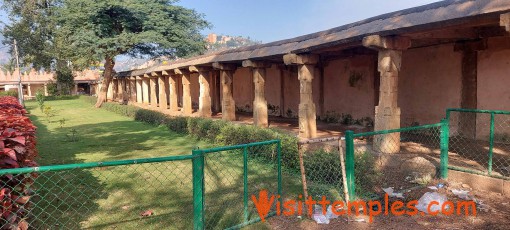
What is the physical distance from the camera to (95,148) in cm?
1030

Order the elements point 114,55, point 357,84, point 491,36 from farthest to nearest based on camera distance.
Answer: point 114,55 < point 357,84 < point 491,36

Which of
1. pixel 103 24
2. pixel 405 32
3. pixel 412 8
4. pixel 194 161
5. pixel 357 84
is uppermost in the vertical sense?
pixel 103 24

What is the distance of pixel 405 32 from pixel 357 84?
560 centimetres

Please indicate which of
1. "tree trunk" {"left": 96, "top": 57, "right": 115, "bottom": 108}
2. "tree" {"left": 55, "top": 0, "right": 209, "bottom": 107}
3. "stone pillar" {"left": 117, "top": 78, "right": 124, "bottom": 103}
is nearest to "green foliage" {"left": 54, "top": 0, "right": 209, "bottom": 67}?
"tree" {"left": 55, "top": 0, "right": 209, "bottom": 107}

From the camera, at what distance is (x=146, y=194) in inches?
226

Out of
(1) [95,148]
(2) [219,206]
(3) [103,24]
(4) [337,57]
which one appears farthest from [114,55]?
(2) [219,206]

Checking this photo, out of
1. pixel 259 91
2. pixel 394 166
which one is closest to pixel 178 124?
pixel 259 91

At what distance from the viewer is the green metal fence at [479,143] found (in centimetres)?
589

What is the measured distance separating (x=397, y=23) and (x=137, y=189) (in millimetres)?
5398

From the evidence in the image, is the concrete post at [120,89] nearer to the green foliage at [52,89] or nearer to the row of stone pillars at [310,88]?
the green foliage at [52,89]

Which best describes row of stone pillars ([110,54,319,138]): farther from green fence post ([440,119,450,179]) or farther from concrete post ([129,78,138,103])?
concrete post ([129,78,138,103])

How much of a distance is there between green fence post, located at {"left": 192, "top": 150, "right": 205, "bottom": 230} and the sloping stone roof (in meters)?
4.21

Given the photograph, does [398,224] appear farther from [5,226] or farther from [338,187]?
[5,226]

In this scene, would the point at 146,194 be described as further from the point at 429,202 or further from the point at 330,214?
the point at 429,202
